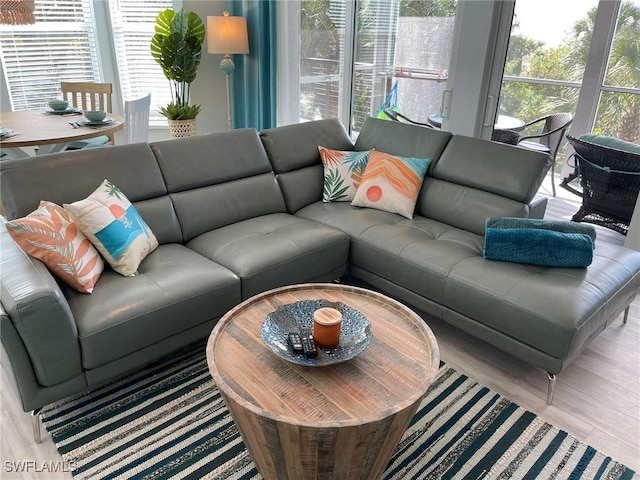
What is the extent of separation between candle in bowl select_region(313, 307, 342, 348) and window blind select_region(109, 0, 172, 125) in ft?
13.8

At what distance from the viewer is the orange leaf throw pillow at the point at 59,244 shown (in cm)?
180

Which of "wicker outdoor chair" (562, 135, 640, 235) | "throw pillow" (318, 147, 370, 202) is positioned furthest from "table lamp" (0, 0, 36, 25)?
"wicker outdoor chair" (562, 135, 640, 235)

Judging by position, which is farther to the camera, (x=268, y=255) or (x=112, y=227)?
(x=268, y=255)

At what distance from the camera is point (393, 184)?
9.23 ft

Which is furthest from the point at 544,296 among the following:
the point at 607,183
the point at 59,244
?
the point at 59,244

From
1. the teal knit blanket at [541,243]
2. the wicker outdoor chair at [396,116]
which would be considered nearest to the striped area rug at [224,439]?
the teal knit blanket at [541,243]

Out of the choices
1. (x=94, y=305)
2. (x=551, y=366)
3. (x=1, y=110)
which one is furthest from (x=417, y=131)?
(x=1, y=110)

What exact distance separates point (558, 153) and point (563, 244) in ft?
5.30

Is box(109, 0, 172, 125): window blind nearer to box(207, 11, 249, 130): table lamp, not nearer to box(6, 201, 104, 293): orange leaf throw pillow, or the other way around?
box(207, 11, 249, 130): table lamp

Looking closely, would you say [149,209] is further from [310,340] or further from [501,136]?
[501,136]

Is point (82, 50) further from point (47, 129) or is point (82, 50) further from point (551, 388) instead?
point (551, 388)

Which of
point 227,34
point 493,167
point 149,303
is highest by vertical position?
point 227,34

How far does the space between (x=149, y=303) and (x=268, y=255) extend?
62 centimetres

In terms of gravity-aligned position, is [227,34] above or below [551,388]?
above
